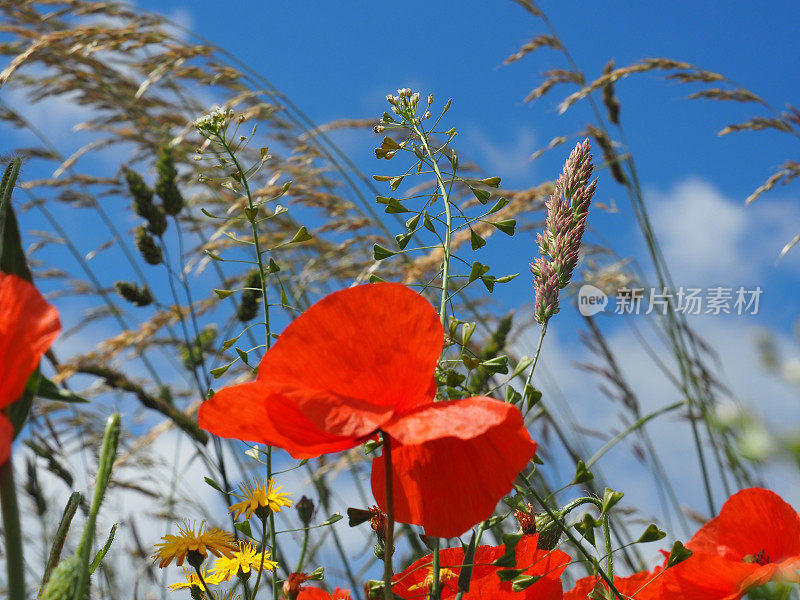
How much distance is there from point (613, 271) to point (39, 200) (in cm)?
195

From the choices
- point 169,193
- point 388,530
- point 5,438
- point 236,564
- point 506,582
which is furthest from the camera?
point 169,193

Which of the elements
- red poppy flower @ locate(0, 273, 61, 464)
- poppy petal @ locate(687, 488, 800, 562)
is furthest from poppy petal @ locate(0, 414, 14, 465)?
poppy petal @ locate(687, 488, 800, 562)

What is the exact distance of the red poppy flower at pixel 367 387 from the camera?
375 millimetres

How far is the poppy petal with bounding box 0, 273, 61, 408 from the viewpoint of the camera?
27 centimetres

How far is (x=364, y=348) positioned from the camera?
383 mm

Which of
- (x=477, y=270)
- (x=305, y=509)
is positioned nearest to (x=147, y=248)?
(x=305, y=509)

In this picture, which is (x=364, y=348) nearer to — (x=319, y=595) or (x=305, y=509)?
(x=319, y=595)

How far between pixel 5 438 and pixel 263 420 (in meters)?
0.16

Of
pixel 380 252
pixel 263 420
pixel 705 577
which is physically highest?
pixel 380 252

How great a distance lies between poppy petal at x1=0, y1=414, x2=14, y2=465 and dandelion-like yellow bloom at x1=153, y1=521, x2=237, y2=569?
0.35 m

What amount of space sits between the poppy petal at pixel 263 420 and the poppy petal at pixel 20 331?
0.12 metres

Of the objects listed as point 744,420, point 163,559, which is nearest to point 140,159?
point 163,559

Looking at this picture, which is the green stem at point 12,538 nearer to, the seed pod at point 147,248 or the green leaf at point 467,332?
the green leaf at point 467,332

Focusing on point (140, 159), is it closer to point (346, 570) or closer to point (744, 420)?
point (346, 570)
